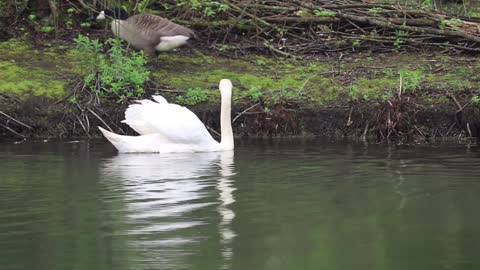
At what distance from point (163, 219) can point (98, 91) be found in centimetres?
629

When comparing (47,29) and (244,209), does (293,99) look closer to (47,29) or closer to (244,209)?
(47,29)

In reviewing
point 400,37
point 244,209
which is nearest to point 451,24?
point 400,37

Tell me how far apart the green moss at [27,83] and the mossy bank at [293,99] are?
1 cm

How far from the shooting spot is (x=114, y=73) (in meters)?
13.5

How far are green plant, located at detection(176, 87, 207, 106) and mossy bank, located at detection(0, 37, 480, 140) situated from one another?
0.01m

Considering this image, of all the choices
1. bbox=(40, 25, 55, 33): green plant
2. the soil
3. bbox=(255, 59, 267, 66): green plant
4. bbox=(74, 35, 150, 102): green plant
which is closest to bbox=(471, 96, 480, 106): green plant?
the soil

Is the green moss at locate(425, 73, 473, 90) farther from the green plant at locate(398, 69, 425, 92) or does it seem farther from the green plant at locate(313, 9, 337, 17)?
the green plant at locate(313, 9, 337, 17)

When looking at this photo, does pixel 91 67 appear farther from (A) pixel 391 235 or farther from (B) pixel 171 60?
(A) pixel 391 235

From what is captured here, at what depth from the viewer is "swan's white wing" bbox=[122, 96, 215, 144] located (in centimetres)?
1168

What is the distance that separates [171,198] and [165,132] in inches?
144

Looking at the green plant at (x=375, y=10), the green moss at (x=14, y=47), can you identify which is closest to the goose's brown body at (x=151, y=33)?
the green moss at (x=14, y=47)

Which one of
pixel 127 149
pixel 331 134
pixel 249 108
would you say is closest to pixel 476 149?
pixel 331 134

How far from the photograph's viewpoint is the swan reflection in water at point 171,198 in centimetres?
634

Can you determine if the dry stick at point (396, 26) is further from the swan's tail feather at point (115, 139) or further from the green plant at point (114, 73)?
the swan's tail feather at point (115, 139)
